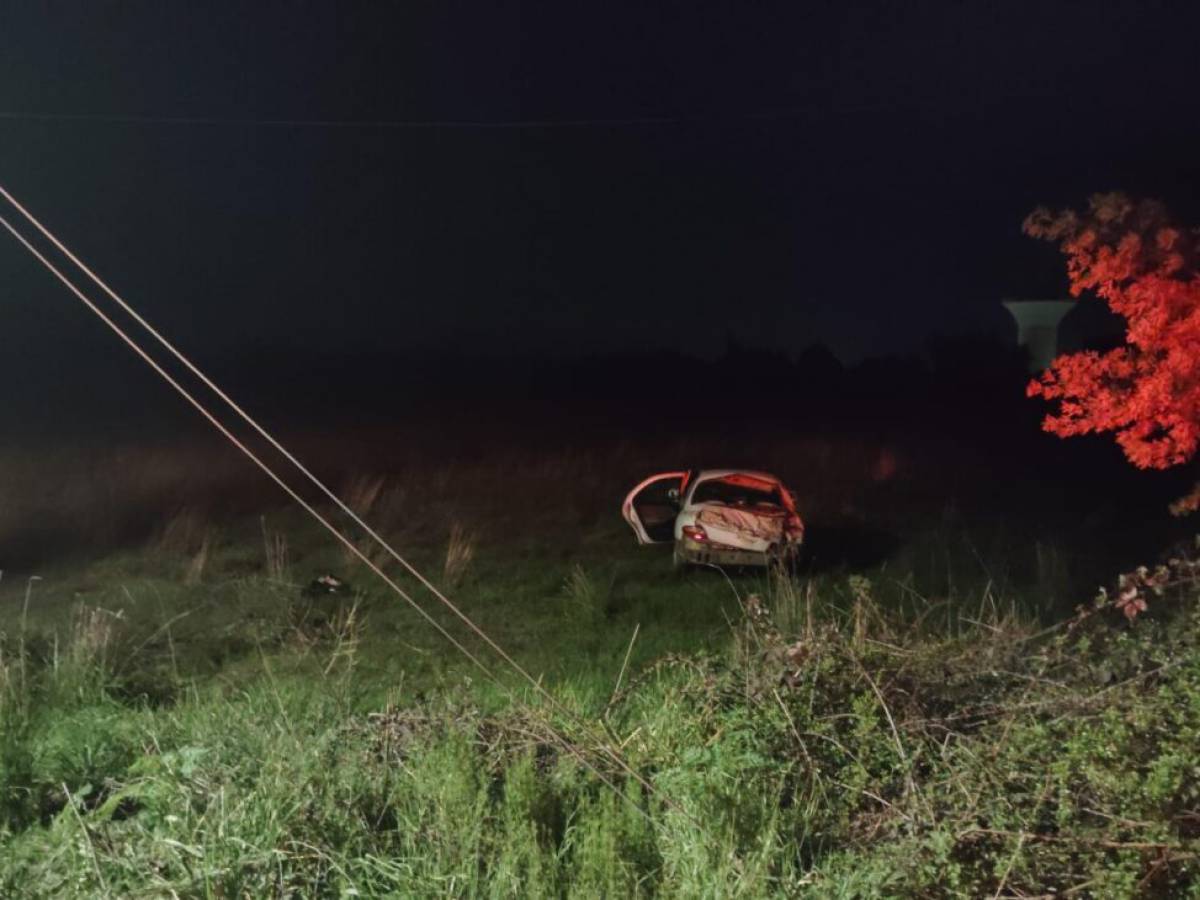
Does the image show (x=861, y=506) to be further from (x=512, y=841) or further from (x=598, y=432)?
(x=512, y=841)

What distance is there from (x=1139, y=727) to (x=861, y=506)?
13705mm

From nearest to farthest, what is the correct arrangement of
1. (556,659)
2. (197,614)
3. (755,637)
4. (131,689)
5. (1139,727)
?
1. (1139,727)
2. (755,637)
3. (131,689)
4. (556,659)
5. (197,614)

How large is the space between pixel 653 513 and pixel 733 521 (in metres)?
2.61

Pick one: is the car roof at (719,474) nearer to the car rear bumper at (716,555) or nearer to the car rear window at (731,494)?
the car rear window at (731,494)

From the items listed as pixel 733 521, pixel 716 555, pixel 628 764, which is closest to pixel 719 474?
pixel 733 521

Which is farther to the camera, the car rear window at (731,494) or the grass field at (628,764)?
the car rear window at (731,494)

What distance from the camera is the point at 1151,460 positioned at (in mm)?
9023

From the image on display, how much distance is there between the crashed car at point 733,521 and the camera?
1264cm

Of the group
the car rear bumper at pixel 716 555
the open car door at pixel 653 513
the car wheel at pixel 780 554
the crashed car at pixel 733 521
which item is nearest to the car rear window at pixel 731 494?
the crashed car at pixel 733 521

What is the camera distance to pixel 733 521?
12.6 metres

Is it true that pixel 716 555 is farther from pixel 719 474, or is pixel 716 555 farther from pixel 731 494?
pixel 719 474

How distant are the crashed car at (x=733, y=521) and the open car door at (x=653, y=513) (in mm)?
381

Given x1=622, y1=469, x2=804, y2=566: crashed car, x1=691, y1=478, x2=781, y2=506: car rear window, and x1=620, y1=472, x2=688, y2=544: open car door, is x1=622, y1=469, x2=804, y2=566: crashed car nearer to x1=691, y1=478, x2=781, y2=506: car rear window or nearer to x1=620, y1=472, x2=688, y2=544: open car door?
x1=691, y1=478, x2=781, y2=506: car rear window

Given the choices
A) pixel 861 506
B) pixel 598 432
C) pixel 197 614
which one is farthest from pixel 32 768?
pixel 598 432
